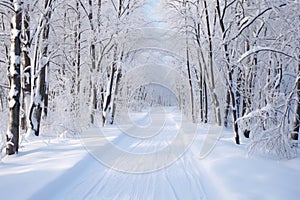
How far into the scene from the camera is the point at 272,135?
7.64 m

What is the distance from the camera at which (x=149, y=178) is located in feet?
24.0

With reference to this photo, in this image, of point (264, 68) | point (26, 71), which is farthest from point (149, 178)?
point (264, 68)

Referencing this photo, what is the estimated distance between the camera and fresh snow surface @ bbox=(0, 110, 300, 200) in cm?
549

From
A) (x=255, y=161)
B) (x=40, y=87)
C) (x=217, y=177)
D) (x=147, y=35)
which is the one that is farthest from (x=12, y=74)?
(x=147, y=35)

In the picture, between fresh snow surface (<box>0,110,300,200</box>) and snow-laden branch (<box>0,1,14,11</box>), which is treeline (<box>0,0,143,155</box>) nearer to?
snow-laden branch (<box>0,1,14,11</box>)

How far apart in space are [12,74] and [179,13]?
14.7 meters

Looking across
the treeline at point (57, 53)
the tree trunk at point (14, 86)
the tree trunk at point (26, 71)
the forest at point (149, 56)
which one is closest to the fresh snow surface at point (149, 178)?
the tree trunk at point (14, 86)

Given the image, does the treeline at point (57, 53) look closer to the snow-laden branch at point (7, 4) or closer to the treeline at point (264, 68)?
the snow-laden branch at point (7, 4)

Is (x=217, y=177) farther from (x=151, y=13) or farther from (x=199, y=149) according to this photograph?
(x=151, y=13)

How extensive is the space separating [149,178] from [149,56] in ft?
67.1

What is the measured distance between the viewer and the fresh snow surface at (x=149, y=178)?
5492 mm

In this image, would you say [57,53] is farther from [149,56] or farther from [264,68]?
[149,56]

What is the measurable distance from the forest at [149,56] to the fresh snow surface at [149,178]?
2.63 feet

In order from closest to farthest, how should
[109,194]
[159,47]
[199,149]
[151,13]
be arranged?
[109,194], [199,149], [151,13], [159,47]
